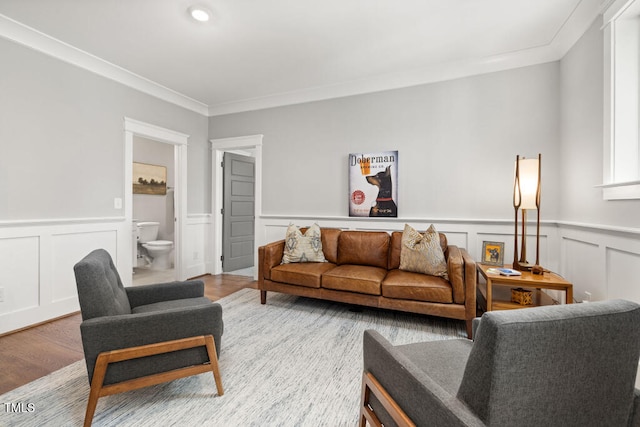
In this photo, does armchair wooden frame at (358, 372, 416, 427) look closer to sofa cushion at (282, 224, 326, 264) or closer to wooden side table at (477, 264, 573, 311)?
wooden side table at (477, 264, 573, 311)

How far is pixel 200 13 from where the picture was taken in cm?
230

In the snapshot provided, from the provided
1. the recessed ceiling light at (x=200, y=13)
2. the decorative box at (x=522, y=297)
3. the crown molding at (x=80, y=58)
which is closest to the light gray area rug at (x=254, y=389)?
the decorative box at (x=522, y=297)

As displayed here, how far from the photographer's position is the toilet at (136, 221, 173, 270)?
15.9ft

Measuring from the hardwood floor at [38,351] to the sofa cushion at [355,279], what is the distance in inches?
80.4

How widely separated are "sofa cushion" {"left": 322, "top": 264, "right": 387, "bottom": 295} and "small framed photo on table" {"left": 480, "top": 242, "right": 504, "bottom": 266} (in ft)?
3.56

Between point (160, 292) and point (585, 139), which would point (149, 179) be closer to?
point (160, 292)

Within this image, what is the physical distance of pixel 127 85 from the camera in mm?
3412

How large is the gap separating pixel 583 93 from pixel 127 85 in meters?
4.66

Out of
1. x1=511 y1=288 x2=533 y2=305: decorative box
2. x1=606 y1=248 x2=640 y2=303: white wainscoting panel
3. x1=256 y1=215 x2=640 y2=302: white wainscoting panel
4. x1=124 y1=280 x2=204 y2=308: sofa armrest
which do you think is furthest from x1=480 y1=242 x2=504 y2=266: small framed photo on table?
x1=124 y1=280 x2=204 y2=308: sofa armrest

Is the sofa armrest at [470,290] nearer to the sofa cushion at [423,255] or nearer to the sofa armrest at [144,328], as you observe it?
the sofa cushion at [423,255]

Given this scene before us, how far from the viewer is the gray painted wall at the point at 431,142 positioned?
2.94 meters

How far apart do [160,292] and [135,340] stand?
0.69 metres

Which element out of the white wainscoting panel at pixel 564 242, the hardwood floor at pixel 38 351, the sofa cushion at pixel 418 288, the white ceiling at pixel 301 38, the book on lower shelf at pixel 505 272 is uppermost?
the white ceiling at pixel 301 38

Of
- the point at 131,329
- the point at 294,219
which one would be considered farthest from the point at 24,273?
the point at 294,219
